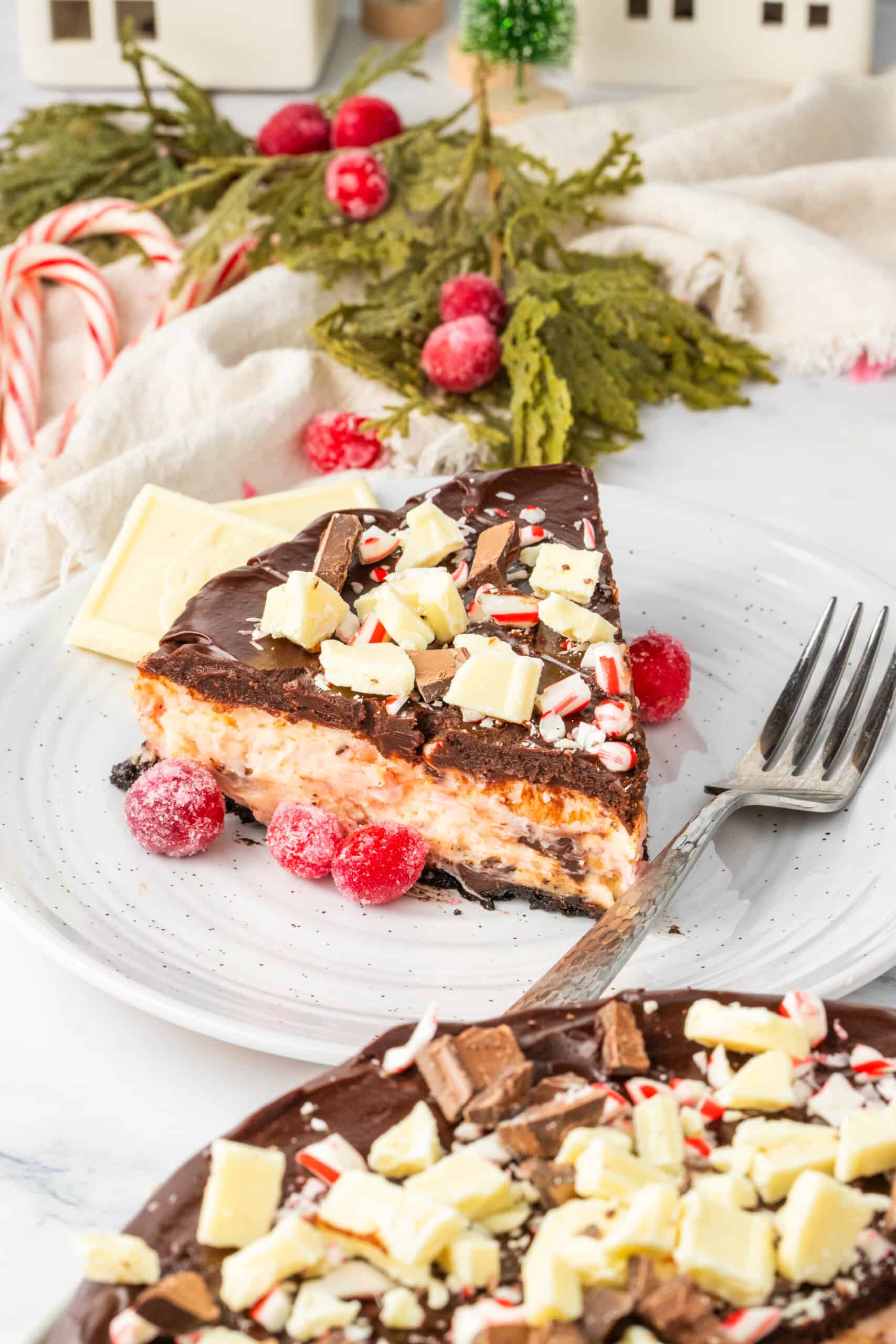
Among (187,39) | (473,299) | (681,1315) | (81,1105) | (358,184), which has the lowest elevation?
(81,1105)

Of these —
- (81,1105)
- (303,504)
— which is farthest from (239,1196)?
(303,504)

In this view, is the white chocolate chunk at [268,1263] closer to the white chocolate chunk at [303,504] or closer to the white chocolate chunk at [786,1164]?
the white chocolate chunk at [786,1164]

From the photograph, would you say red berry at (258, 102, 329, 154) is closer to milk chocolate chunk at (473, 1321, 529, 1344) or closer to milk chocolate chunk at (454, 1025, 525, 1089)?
milk chocolate chunk at (454, 1025, 525, 1089)

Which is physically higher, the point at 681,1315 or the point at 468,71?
the point at 468,71

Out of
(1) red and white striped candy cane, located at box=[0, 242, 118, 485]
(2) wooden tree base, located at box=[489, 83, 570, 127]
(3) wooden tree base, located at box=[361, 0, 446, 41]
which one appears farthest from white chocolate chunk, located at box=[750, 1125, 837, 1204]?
(3) wooden tree base, located at box=[361, 0, 446, 41]

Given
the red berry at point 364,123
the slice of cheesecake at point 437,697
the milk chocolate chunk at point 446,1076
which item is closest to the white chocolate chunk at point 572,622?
the slice of cheesecake at point 437,697

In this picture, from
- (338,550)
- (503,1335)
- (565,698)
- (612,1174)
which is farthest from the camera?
(338,550)

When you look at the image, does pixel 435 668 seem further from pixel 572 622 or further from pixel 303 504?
pixel 303 504
